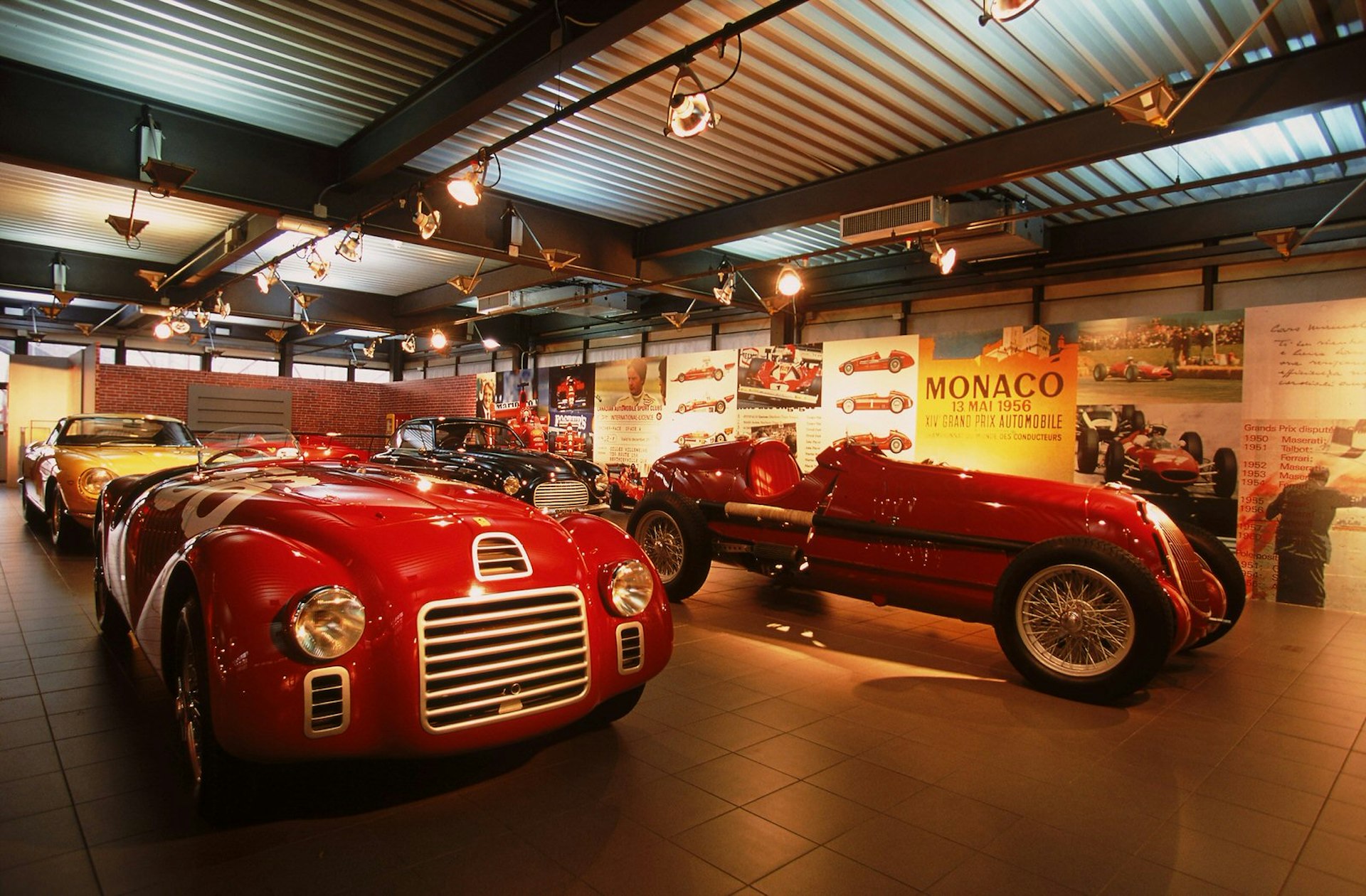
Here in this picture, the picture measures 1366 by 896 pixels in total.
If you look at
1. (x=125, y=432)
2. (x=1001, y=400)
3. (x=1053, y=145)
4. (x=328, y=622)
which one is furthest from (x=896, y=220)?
(x=125, y=432)

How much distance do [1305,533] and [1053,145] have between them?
4228 mm

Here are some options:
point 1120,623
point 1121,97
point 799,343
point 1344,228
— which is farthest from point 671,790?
point 799,343

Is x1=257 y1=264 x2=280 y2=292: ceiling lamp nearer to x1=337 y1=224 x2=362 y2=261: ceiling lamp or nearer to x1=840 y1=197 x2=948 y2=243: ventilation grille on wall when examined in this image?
x1=337 y1=224 x2=362 y2=261: ceiling lamp

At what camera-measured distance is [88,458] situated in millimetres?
6688

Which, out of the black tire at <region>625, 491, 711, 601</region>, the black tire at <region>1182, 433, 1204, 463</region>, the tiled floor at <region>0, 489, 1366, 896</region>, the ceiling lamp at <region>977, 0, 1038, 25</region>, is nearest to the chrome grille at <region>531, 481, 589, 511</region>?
the black tire at <region>625, 491, 711, 601</region>

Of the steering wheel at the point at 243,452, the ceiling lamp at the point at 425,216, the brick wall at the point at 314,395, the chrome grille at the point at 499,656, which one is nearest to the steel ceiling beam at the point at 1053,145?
the ceiling lamp at the point at 425,216

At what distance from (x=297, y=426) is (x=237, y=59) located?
1420cm

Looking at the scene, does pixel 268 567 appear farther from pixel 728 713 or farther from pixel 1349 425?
pixel 1349 425

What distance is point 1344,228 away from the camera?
21.2ft

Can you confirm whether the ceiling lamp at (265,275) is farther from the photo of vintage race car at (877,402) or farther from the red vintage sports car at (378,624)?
the photo of vintage race car at (877,402)

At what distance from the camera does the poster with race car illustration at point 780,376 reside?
10.1m

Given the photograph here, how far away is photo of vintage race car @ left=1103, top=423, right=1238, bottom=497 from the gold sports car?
8.71 metres

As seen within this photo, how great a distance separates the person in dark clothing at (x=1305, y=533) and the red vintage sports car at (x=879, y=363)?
386 cm

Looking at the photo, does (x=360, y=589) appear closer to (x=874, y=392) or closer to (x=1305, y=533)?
(x=1305, y=533)
